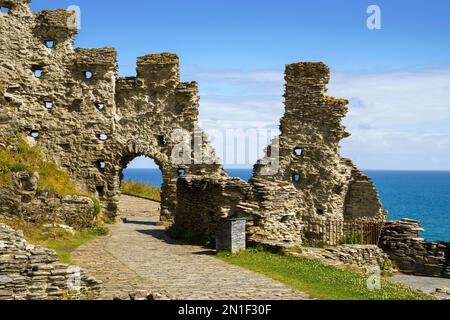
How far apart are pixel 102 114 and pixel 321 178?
11.7 m

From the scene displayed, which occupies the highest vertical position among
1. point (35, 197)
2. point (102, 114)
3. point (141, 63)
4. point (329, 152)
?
point (141, 63)

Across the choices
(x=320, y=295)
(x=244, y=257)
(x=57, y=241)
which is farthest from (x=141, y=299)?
(x=57, y=241)

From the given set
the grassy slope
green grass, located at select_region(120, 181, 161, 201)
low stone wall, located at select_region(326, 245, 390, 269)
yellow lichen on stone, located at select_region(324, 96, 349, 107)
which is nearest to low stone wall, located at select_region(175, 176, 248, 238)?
the grassy slope

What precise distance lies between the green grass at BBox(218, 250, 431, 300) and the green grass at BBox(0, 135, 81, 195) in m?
8.96

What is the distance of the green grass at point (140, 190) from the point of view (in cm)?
4402

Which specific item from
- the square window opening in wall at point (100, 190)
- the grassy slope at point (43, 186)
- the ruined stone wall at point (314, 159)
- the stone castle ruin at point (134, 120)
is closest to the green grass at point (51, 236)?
the grassy slope at point (43, 186)

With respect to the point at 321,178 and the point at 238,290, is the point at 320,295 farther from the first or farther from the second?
the point at 321,178

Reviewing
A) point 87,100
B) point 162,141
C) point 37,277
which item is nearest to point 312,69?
point 162,141

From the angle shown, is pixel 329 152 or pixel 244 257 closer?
pixel 244 257

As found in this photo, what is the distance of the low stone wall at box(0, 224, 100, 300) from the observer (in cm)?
1269

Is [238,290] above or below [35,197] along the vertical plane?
below

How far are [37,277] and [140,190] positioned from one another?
1266 inches

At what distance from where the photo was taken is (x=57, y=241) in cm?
2127
